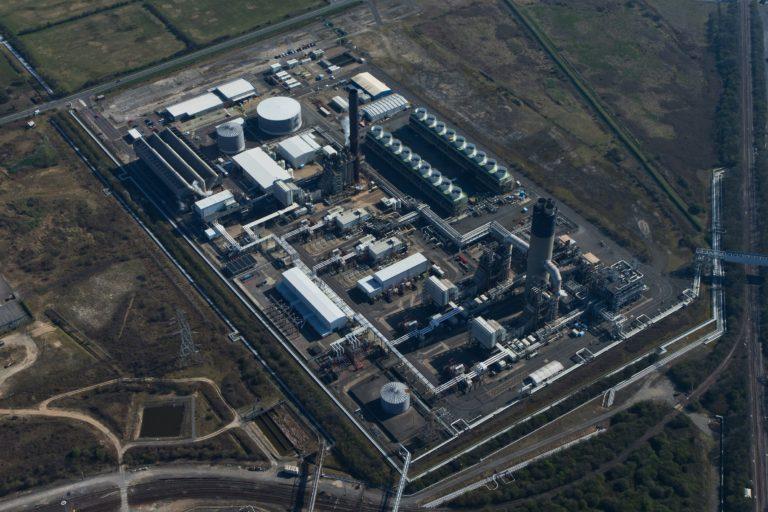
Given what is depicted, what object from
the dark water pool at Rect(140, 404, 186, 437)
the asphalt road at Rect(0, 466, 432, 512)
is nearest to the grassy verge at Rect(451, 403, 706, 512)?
the asphalt road at Rect(0, 466, 432, 512)

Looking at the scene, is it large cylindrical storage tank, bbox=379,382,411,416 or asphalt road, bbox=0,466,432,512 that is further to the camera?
large cylindrical storage tank, bbox=379,382,411,416

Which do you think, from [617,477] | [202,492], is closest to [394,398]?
[202,492]

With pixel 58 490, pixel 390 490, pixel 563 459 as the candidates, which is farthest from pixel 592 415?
pixel 58 490

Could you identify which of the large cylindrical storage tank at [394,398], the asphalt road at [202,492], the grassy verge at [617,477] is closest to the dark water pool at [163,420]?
the asphalt road at [202,492]

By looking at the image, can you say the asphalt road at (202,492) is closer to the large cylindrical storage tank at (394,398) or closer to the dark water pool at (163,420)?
the dark water pool at (163,420)

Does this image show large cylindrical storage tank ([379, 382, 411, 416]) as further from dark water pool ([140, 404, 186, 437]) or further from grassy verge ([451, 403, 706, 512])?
dark water pool ([140, 404, 186, 437])
